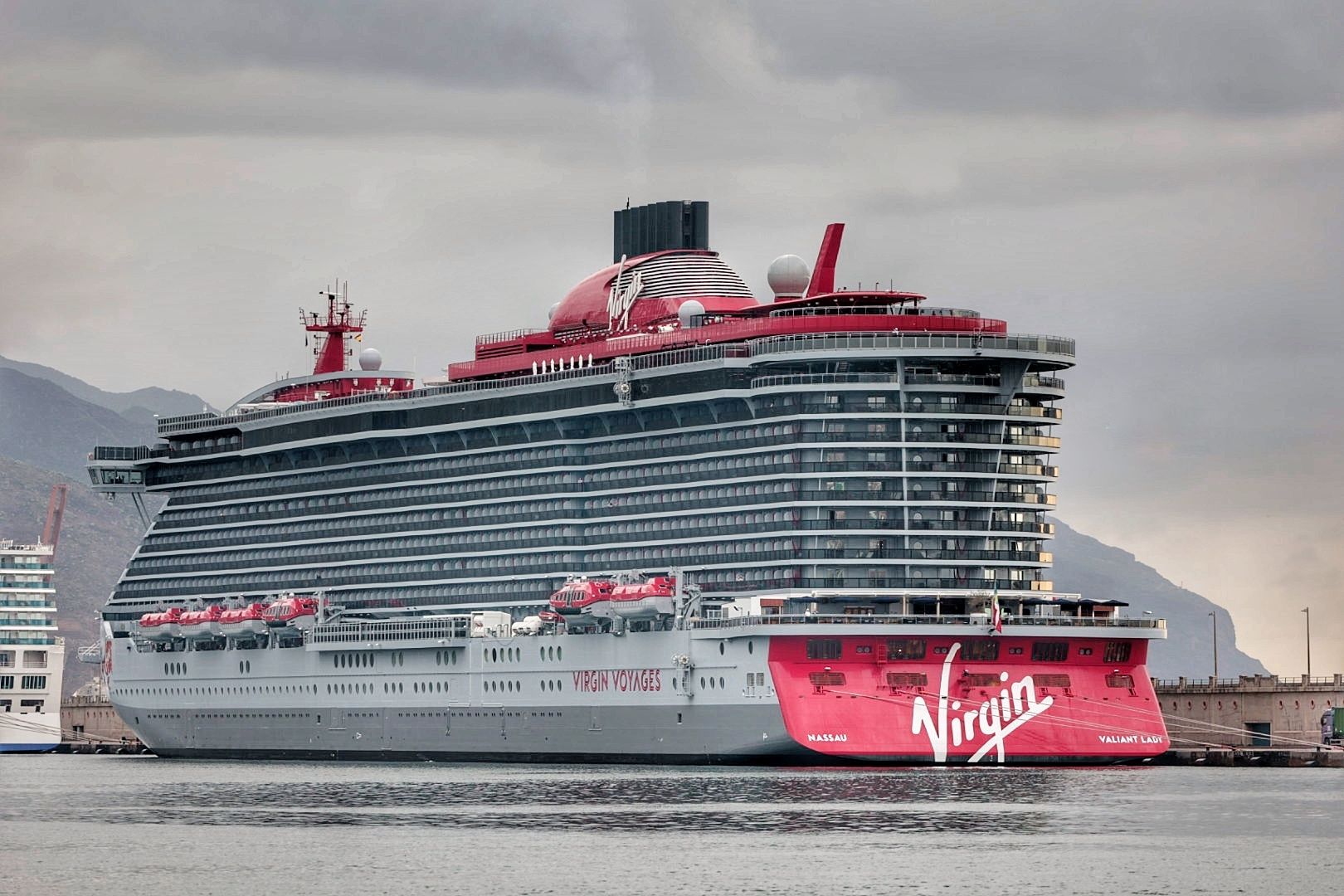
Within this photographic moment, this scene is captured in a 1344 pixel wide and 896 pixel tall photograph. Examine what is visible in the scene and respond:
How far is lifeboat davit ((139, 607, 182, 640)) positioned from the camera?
138625 millimetres

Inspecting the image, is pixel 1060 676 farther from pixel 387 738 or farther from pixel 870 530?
pixel 387 738

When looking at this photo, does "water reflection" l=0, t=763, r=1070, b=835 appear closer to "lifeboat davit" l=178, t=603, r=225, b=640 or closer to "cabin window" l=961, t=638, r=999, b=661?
"cabin window" l=961, t=638, r=999, b=661

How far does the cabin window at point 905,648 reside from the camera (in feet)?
338

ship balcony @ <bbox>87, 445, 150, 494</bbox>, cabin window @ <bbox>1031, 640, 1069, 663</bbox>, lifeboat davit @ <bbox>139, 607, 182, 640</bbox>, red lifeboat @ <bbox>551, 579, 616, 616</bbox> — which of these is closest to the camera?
cabin window @ <bbox>1031, 640, 1069, 663</bbox>

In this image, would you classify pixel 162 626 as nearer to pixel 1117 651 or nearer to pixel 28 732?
pixel 28 732

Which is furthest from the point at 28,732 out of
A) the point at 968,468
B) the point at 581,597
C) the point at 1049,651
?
the point at 1049,651

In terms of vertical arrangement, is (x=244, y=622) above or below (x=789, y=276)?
below

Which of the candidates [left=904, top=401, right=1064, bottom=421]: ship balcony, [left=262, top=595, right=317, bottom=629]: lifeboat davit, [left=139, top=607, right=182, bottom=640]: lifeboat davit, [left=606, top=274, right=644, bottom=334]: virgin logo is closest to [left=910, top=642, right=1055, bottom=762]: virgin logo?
[left=904, top=401, right=1064, bottom=421]: ship balcony

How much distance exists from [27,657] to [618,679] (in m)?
72.4

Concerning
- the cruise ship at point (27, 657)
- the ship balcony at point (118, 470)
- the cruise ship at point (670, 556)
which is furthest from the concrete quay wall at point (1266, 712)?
the cruise ship at point (27, 657)

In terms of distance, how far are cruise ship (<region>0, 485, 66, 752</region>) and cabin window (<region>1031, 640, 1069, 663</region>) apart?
275ft

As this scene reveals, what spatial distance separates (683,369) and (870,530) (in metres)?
12.7

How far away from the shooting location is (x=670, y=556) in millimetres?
115250

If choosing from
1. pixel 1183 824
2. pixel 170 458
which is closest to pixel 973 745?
pixel 1183 824
